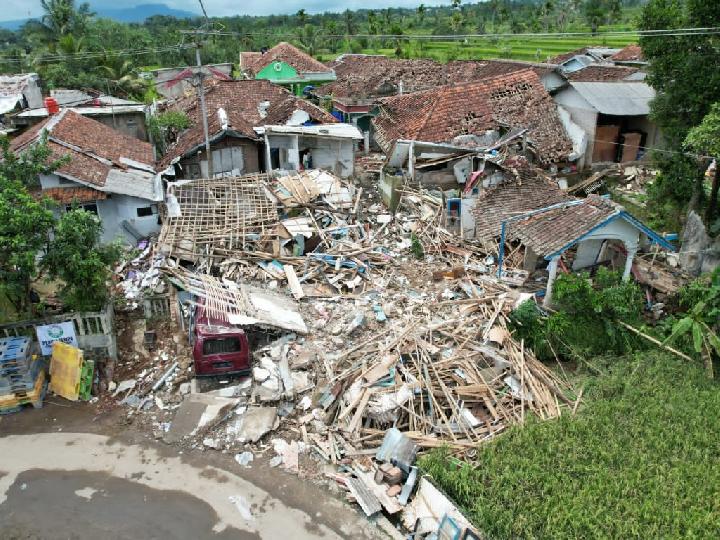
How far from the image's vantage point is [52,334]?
41.1 feet

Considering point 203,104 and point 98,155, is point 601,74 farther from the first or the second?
point 98,155

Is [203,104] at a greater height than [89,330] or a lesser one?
greater

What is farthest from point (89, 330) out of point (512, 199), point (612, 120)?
point (612, 120)

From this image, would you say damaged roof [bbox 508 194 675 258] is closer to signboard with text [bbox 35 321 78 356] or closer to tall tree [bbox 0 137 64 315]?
signboard with text [bbox 35 321 78 356]

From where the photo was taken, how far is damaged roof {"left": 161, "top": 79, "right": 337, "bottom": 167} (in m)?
22.1

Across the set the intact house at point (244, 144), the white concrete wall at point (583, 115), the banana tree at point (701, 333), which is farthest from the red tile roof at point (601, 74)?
the banana tree at point (701, 333)

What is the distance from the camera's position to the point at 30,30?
43.6 metres

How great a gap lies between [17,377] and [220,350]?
14.8 ft

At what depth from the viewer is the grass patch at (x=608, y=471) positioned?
26.9ft

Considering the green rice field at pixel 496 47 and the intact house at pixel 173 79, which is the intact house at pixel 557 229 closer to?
the intact house at pixel 173 79

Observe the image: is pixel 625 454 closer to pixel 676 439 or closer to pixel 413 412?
pixel 676 439

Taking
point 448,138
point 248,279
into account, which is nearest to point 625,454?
point 248,279

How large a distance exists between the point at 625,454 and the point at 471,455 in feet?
9.04

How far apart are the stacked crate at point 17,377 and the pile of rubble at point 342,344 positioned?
6.46ft
